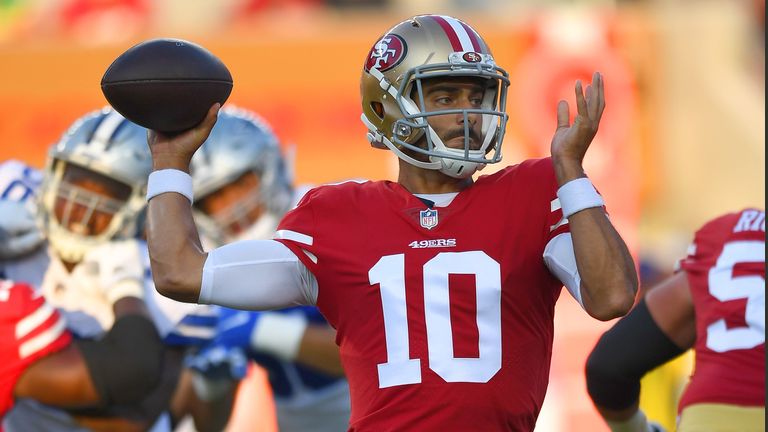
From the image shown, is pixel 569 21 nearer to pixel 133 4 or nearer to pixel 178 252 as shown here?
pixel 133 4

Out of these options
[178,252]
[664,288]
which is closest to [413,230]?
[178,252]

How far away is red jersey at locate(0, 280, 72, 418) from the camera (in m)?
3.80

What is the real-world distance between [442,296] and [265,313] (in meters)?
1.78

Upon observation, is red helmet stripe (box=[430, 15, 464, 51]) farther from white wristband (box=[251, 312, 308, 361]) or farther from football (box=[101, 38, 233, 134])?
white wristband (box=[251, 312, 308, 361])

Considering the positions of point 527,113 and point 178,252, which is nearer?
point 178,252

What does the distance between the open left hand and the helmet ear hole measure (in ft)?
1.66

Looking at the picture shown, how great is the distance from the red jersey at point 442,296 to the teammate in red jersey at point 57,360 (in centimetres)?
104

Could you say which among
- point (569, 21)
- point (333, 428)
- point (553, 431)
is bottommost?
point (553, 431)

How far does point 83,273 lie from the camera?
4.39m

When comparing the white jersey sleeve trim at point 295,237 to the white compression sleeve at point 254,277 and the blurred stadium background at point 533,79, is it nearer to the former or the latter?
the white compression sleeve at point 254,277

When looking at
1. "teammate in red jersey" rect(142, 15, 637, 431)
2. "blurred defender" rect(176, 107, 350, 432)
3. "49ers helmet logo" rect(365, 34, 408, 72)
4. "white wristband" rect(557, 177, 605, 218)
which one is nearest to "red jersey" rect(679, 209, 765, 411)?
"teammate in red jersey" rect(142, 15, 637, 431)

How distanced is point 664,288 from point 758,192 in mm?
7492

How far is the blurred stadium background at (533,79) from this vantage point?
1032cm

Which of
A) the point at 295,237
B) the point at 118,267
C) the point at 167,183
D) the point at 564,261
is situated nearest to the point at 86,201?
the point at 118,267
